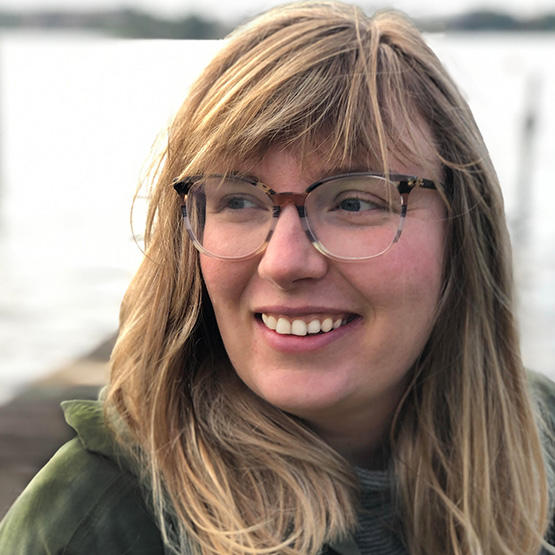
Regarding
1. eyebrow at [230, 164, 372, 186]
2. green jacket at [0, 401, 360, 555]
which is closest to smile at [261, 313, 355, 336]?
eyebrow at [230, 164, 372, 186]

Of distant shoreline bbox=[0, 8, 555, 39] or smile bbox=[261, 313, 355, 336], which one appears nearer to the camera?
smile bbox=[261, 313, 355, 336]

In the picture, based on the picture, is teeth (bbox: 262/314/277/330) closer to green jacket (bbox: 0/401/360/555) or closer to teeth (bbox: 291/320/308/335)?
teeth (bbox: 291/320/308/335)

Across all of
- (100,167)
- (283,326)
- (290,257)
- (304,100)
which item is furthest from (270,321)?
(100,167)

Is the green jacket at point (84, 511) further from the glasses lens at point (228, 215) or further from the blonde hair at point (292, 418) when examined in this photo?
the glasses lens at point (228, 215)

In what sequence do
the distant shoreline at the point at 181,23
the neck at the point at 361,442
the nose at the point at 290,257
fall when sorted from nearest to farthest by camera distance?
the nose at the point at 290,257 < the neck at the point at 361,442 < the distant shoreline at the point at 181,23

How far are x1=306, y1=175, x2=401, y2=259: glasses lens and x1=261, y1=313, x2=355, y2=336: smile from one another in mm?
120

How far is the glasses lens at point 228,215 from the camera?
1.52 m

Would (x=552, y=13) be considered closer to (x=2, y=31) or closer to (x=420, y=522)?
(x=420, y=522)

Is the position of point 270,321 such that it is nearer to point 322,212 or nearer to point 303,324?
point 303,324

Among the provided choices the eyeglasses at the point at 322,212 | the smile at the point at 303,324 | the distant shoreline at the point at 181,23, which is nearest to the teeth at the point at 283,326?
the smile at the point at 303,324

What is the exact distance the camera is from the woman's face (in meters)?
1.50

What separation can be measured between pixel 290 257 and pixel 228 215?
17 centimetres

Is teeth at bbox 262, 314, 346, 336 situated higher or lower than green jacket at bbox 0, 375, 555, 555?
higher

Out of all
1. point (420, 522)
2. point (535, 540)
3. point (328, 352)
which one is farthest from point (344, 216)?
point (535, 540)
